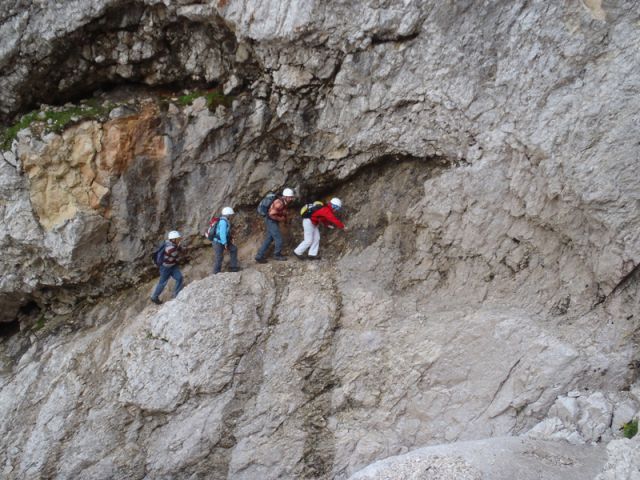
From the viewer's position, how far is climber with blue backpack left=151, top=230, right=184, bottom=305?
43.7ft

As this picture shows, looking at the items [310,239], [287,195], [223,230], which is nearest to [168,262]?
[223,230]

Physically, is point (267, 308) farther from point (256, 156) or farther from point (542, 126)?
point (542, 126)

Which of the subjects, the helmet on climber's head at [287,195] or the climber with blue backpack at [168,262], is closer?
the climber with blue backpack at [168,262]

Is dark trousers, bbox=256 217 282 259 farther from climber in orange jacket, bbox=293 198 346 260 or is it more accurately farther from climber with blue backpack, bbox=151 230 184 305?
climber with blue backpack, bbox=151 230 184 305

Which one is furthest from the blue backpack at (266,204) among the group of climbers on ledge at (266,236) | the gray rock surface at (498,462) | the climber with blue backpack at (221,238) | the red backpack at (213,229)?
the gray rock surface at (498,462)

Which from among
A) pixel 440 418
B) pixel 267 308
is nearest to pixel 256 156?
pixel 267 308

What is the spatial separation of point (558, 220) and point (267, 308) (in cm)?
724

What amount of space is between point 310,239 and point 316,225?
42cm

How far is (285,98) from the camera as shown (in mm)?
13742

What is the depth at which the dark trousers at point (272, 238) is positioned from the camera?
13867mm

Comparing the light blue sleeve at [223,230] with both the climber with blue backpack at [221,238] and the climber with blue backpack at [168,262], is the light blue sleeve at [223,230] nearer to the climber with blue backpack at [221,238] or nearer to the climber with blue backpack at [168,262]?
the climber with blue backpack at [221,238]

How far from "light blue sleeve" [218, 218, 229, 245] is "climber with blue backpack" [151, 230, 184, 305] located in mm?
1137

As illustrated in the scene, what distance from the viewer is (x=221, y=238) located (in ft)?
43.8

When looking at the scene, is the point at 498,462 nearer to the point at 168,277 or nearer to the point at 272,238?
the point at 272,238
